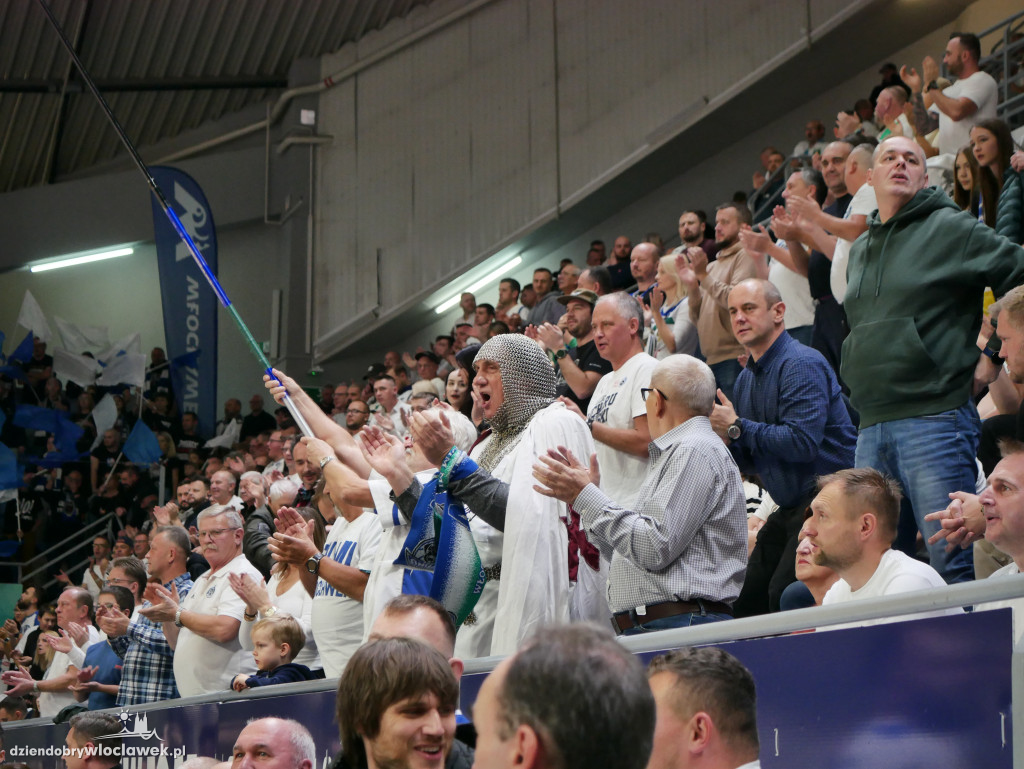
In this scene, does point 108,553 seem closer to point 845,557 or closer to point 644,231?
point 644,231

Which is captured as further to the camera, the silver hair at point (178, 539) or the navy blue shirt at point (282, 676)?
the silver hair at point (178, 539)

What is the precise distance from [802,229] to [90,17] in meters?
12.6

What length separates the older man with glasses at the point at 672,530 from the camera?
321cm

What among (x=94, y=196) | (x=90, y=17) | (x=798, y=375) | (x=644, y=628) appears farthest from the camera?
(x=94, y=196)

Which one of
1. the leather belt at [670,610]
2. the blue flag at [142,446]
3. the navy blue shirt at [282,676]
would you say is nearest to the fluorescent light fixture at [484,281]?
the blue flag at [142,446]

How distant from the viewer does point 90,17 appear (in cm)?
1458

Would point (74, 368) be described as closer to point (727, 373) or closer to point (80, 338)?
point (80, 338)

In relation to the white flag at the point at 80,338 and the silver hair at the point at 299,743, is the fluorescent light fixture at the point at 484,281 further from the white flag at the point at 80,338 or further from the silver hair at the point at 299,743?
the silver hair at the point at 299,743

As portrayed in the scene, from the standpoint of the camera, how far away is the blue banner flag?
14.4 metres

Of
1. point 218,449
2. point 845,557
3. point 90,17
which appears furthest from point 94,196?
point 845,557

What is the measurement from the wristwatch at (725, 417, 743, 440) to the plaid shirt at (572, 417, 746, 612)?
506 mm

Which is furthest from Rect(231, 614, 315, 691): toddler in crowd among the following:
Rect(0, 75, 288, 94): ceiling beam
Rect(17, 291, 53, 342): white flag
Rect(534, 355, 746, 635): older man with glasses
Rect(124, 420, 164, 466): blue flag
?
Rect(0, 75, 288, 94): ceiling beam

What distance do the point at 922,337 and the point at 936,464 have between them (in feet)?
1.23

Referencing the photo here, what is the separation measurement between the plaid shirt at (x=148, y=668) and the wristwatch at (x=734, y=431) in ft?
9.71
